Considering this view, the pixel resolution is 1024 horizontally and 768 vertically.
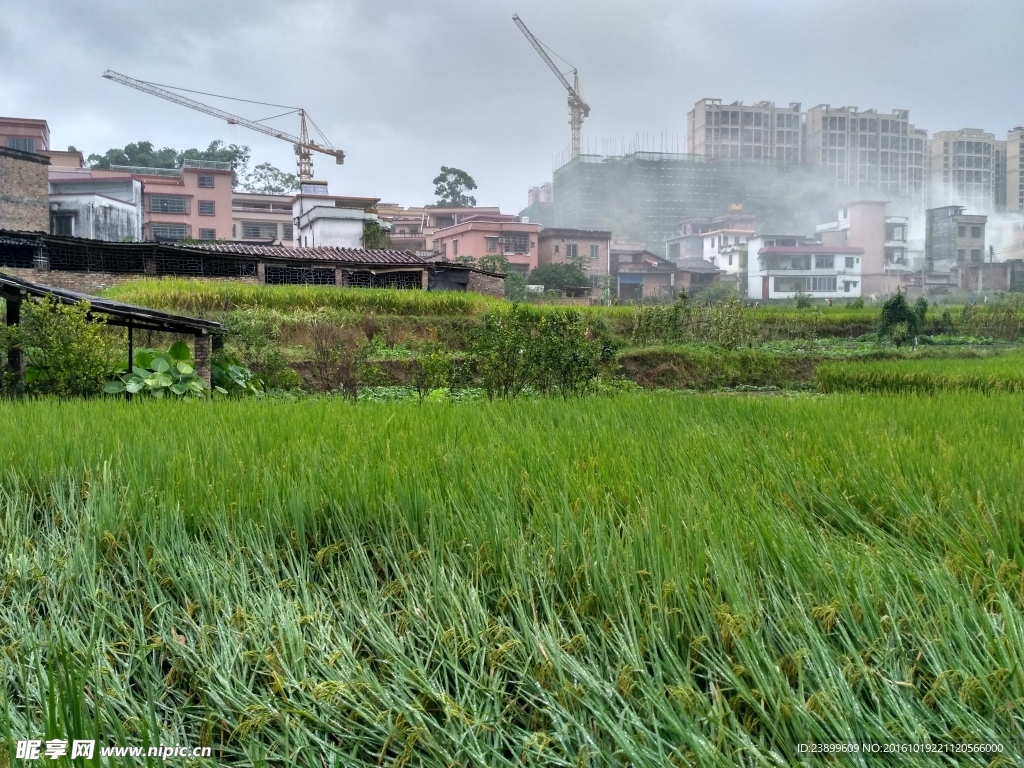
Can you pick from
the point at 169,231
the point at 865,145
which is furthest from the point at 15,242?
the point at 865,145

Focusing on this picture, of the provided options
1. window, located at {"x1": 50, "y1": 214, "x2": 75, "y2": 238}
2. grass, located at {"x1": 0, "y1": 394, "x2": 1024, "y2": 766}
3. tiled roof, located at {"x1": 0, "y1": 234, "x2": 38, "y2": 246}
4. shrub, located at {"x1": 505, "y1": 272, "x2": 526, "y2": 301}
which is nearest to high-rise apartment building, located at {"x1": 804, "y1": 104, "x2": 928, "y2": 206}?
shrub, located at {"x1": 505, "y1": 272, "x2": 526, "y2": 301}

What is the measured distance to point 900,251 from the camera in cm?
5512

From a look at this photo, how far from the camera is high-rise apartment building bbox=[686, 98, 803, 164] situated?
9156 cm

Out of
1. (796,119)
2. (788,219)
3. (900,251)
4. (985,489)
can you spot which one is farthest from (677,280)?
(796,119)

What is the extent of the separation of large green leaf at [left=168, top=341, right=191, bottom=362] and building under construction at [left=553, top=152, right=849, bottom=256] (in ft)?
243

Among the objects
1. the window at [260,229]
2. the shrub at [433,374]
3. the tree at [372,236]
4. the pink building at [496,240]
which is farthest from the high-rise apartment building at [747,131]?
the shrub at [433,374]

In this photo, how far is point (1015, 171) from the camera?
88250mm

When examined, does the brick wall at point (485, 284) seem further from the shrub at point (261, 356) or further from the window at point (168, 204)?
the window at point (168, 204)

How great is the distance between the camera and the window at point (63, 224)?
29.7m

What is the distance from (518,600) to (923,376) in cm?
927

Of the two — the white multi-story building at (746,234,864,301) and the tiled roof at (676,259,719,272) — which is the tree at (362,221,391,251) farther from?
the white multi-story building at (746,234,864,301)

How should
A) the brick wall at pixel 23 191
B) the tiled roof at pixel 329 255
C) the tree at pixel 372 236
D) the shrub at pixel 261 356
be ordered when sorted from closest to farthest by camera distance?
1. the shrub at pixel 261 356
2. the tiled roof at pixel 329 255
3. the brick wall at pixel 23 191
4. the tree at pixel 372 236

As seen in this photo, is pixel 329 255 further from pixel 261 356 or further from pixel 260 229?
pixel 260 229

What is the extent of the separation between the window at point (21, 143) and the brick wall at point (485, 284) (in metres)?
24.9
